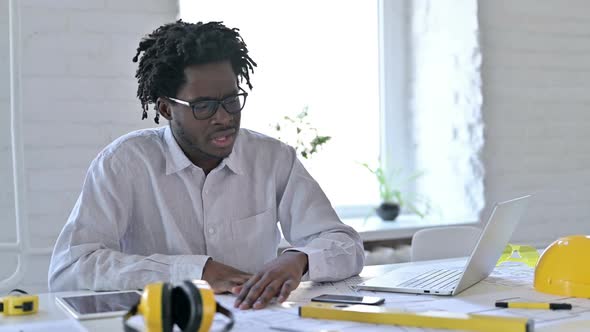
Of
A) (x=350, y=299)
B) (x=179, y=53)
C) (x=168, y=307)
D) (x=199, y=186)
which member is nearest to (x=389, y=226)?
(x=199, y=186)

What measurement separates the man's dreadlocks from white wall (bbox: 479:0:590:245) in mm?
1521

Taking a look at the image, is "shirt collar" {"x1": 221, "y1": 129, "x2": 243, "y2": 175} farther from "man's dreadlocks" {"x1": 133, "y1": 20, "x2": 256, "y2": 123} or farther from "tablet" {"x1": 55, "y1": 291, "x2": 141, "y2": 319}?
"tablet" {"x1": 55, "y1": 291, "x2": 141, "y2": 319}

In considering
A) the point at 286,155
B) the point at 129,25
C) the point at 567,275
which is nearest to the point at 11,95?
the point at 129,25

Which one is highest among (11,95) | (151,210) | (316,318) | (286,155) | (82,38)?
(82,38)

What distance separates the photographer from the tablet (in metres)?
1.33

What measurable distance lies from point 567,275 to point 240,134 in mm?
926

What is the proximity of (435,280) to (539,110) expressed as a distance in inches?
76.4

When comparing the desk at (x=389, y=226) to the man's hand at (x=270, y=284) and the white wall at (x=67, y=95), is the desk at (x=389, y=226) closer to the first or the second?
the white wall at (x=67, y=95)

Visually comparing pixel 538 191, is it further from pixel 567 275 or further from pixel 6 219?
pixel 6 219

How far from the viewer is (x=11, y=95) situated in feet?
7.97

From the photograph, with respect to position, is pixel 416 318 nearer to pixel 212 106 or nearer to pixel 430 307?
pixel 430 307

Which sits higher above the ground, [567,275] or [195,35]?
[195,35]

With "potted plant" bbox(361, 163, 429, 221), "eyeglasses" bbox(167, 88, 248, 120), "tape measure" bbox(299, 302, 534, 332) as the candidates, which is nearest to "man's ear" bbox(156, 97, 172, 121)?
"eyeglasses" bbox(167, 88, 248, 120)

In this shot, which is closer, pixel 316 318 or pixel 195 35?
pixel 316 318
